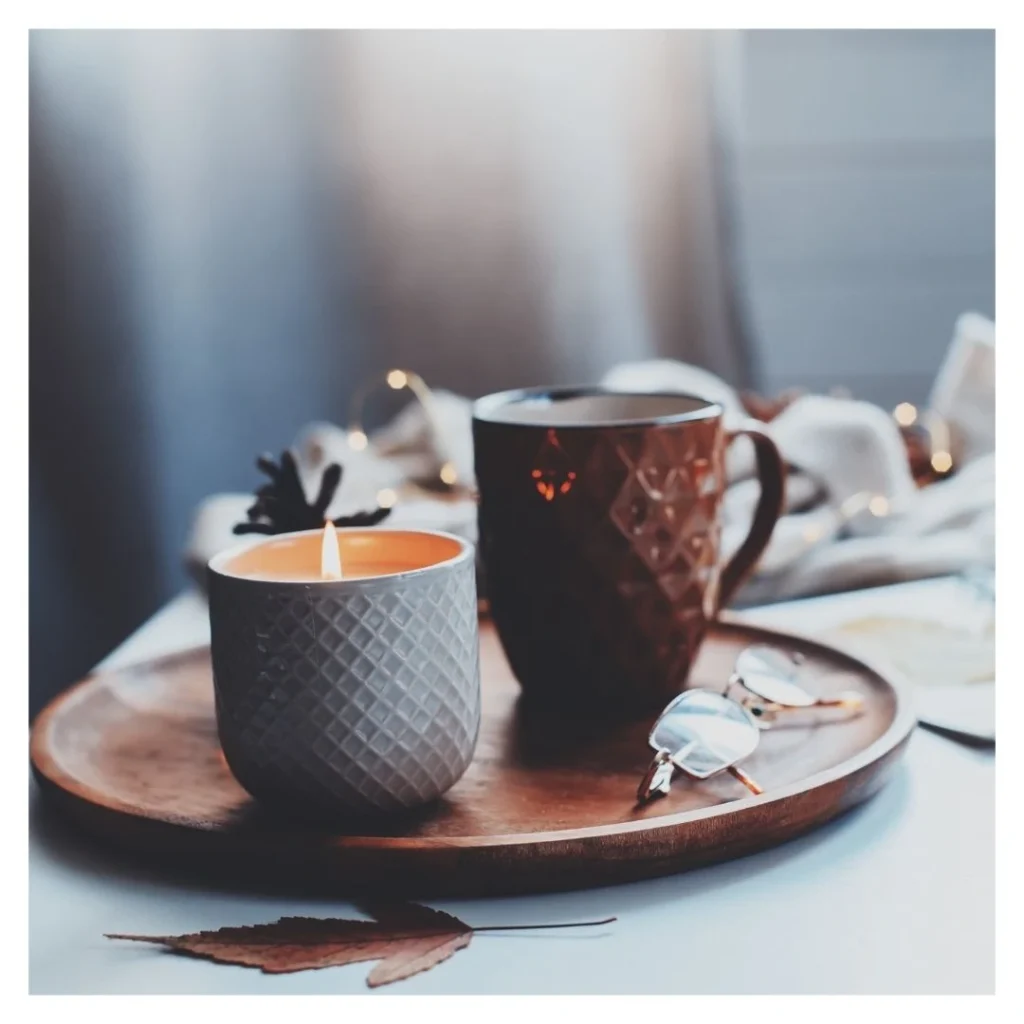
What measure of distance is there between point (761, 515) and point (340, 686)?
0.24 metres

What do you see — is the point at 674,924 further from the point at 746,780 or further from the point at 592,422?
the point at 592,422

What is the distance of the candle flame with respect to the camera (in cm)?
41

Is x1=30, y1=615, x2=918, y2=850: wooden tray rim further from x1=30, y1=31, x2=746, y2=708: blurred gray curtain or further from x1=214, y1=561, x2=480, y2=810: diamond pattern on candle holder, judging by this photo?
x1=30, y1=31, x2=746, y2=708: blurred gray curtain

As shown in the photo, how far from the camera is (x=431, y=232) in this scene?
1.40 meters

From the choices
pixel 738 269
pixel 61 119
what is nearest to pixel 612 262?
pixel 738 269

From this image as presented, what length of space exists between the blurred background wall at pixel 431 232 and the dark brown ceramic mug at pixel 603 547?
639 mm

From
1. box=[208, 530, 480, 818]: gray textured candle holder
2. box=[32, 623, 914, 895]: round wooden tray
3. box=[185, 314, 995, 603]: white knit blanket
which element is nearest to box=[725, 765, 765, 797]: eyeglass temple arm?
box=[32, 623, 914, 895]: round wooden tray

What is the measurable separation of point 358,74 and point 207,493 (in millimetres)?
527

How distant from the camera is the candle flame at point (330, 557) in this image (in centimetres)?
41

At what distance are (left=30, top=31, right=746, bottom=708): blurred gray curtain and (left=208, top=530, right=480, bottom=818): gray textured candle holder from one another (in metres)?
0.68

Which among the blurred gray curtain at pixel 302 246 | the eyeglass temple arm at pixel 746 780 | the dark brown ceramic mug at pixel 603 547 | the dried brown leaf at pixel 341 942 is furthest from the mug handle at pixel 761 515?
the blurred gray curtain at pixel 302 246

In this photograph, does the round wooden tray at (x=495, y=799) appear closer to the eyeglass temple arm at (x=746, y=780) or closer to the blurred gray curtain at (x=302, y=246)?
the eyeglass temple arm at (x=746, y=780)
